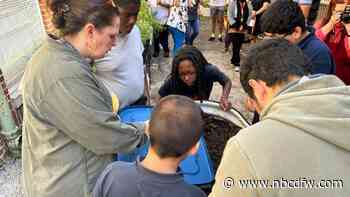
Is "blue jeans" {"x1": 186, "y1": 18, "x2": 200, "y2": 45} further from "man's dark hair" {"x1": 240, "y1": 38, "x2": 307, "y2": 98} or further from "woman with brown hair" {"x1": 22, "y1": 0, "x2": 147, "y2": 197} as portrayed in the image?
"man's dark hair" {"x1": 240, "y1": 38, "x2": 307, "y2": 98}

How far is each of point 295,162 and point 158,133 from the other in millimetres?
514

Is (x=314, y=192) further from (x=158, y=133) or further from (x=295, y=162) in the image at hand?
(x=158, y=133)

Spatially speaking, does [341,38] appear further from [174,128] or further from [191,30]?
[191,30]

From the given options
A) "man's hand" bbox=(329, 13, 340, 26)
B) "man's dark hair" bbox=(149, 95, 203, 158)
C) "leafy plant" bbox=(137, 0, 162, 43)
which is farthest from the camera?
"leafy plant" bbox=(137, 0, 162, 43)

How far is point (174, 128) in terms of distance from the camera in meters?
1.21

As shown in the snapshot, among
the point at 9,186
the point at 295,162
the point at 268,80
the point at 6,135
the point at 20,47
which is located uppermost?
the point at 268,80

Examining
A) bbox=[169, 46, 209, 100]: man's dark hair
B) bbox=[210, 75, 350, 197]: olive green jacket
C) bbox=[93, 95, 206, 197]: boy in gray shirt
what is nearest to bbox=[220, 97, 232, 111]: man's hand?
bbox=[169, 46, 209, 100]: man's dark hair

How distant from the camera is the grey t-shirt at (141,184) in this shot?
3.89ft

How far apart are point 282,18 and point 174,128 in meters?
1.13

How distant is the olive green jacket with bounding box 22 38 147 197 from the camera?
4.09 ft

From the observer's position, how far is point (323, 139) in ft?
2.98

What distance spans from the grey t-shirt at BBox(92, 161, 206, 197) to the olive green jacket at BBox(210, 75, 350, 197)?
12.2 inches

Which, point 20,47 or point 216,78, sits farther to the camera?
point 20,47

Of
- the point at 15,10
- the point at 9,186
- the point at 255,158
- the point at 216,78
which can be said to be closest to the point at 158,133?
the point at 255,158
